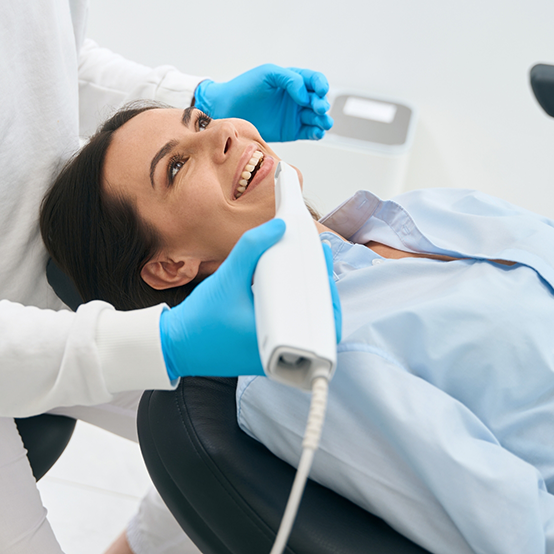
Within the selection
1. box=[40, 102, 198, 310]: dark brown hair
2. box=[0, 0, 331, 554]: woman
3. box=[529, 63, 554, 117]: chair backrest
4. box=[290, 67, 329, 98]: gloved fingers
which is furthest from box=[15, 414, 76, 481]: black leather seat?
box=[529, 63, 554, 117]: chair backrest

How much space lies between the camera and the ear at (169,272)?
3.42 ft

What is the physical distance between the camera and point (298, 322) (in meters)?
0.55

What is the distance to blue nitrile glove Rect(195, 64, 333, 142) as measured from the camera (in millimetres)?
1260

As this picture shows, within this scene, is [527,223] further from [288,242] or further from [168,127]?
[168,127]

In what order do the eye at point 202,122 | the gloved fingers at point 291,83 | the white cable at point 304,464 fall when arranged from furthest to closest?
the gloved fingers at point 291,83
the eye at point 202,122
the white cable at point 304,464

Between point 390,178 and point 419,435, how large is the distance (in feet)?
4.33

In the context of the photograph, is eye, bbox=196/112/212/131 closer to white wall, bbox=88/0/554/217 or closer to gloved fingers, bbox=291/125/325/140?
gloved fingers, bbox=291/125/325/140

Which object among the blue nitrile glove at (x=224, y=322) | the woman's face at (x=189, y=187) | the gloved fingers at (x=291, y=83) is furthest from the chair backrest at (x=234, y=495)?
the gloved fingers at (x=291, y=83)

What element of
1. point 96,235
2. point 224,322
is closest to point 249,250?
point 224,322

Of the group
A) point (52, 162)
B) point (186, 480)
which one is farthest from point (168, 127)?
point (186, 480)

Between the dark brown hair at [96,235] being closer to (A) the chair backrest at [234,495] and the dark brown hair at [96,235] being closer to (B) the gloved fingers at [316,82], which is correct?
(A) the chair backrest at [234,495]

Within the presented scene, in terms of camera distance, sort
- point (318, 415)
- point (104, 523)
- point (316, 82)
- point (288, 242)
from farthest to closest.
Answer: point (104, 523) → point (316, 82) → point (288, 242) → point (318, 415)

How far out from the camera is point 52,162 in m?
1.09

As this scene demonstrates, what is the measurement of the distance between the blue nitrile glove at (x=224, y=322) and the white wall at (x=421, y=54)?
164 cm
